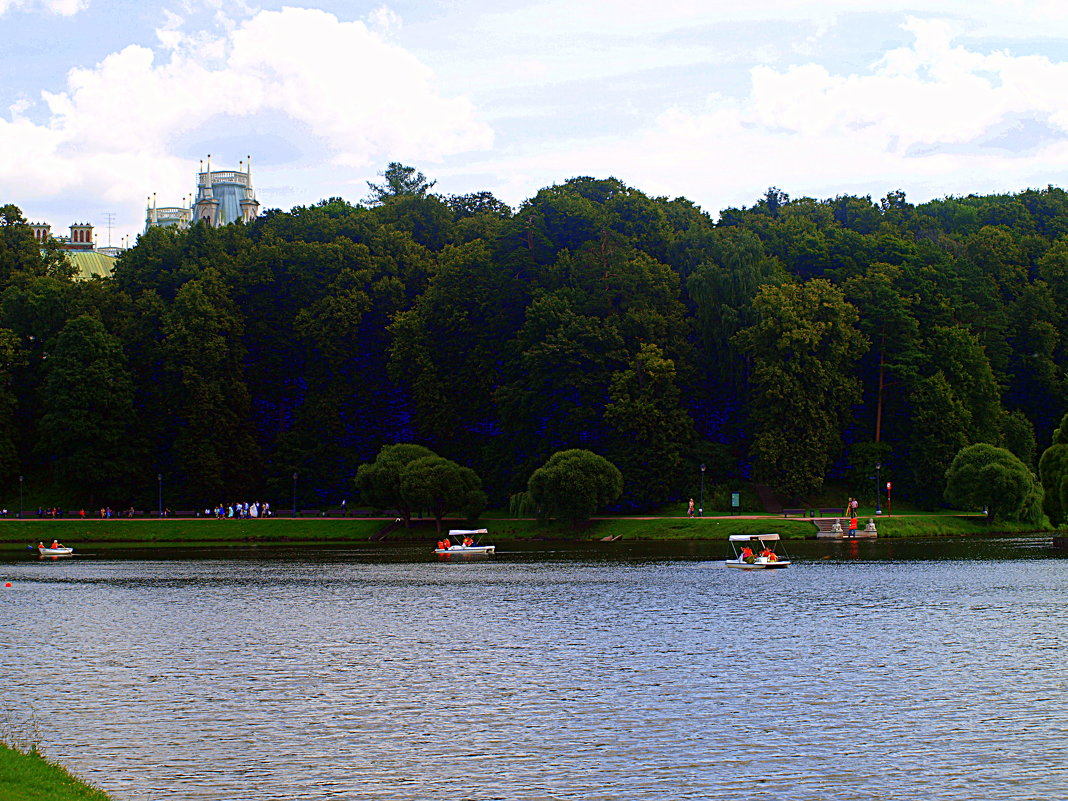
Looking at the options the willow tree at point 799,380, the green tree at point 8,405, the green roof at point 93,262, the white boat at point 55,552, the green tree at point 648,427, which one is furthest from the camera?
the green roof at point 93,262

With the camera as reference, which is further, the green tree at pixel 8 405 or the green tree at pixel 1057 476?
the green tree at pixel 8 405

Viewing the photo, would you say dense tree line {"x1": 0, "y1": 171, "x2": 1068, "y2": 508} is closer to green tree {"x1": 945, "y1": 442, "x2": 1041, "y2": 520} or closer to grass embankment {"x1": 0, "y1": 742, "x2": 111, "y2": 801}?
green tree {"x1": 945, "y1": 442, "x2": 1041, "y2": 520}

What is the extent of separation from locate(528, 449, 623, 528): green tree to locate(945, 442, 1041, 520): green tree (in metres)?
22.8

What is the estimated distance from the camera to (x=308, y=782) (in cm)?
2402

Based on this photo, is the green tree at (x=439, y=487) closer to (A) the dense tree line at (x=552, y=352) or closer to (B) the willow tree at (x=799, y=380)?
(A) the dense tree line at (x=552, y=352)

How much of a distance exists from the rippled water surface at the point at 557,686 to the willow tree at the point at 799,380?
33.6 m

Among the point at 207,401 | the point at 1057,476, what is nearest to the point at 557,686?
the point at 1057,476

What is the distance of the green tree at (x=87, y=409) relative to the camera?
349 ft

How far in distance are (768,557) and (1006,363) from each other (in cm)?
4973

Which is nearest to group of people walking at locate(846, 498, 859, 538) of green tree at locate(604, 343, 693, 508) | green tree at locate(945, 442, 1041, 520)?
green tree at locate(945, 442, 1041, 520)

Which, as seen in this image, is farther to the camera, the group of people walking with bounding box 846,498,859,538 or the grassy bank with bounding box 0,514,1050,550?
the grassy bank with bounding box 0,514,1050,550

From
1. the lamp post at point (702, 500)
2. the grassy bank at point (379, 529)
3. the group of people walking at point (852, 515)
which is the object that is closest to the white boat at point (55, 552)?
the grassy bank at point (379, 529)

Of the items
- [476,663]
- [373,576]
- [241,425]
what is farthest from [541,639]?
[241,425]

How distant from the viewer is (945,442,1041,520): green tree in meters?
89.0
